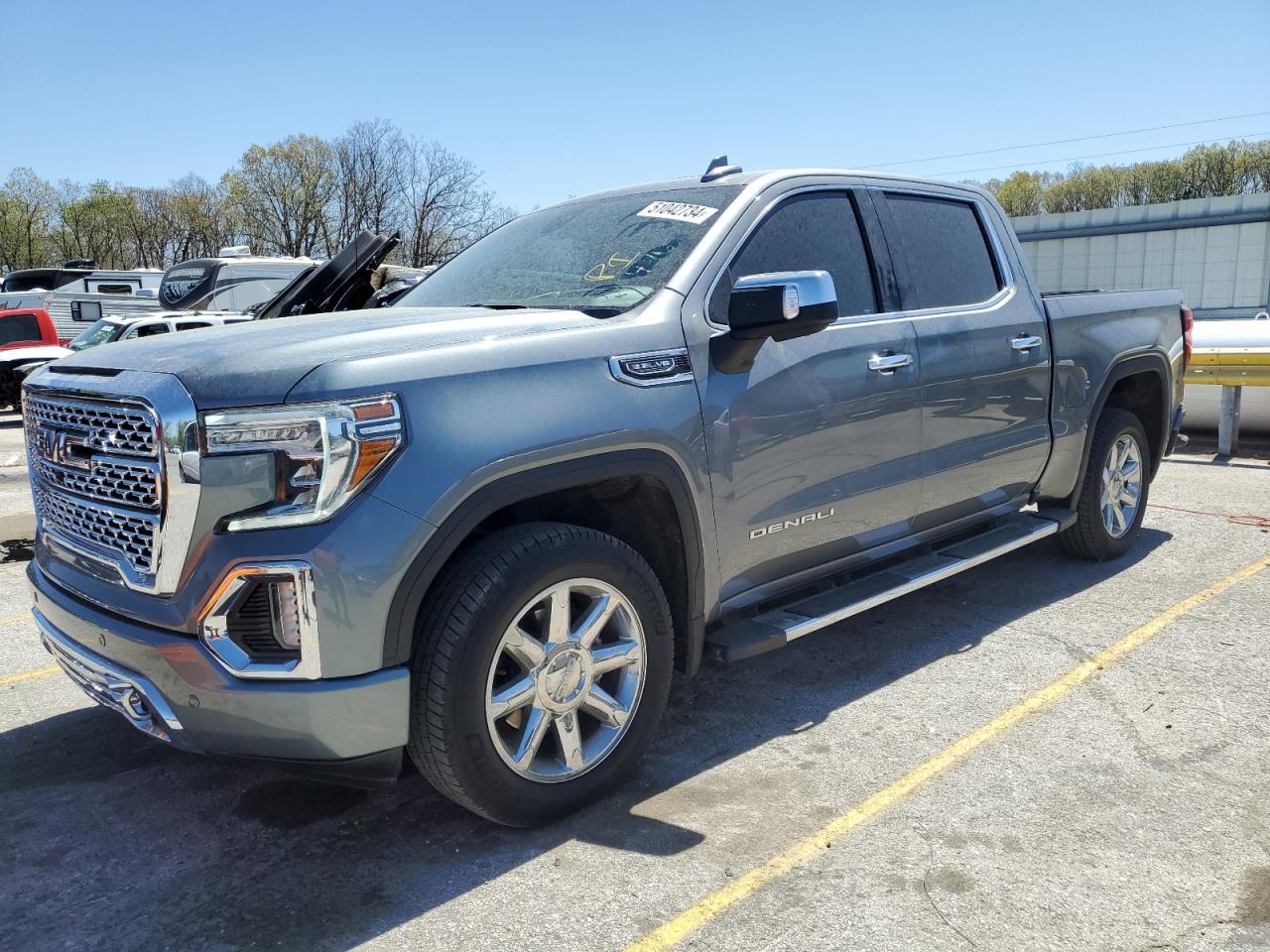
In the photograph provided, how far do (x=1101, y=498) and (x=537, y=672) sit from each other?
3923 mm

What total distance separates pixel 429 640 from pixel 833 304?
1613mm

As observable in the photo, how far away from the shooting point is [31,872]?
9.32 ft

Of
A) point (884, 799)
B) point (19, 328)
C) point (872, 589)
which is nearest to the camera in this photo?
point (884, 799)

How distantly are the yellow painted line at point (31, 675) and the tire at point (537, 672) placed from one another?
2.47m

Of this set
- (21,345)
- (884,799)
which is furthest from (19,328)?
(884,799)

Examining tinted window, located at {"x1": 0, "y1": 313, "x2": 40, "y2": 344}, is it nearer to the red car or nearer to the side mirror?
the red car

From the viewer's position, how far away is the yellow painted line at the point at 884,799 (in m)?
2.57

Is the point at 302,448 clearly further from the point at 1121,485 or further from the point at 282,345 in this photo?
the point at 1121,485

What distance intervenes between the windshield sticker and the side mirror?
489mm

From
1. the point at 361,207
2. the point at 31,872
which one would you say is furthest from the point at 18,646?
the point at 361,207

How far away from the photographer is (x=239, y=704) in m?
2.56

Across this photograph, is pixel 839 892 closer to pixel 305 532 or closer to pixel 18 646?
pixel 305 532

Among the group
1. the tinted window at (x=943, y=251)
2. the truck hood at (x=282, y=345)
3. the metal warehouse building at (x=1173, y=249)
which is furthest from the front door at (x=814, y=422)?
the metal warehouse building at (x=1173, y=249)

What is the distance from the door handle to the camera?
Result: 12.7 feet
